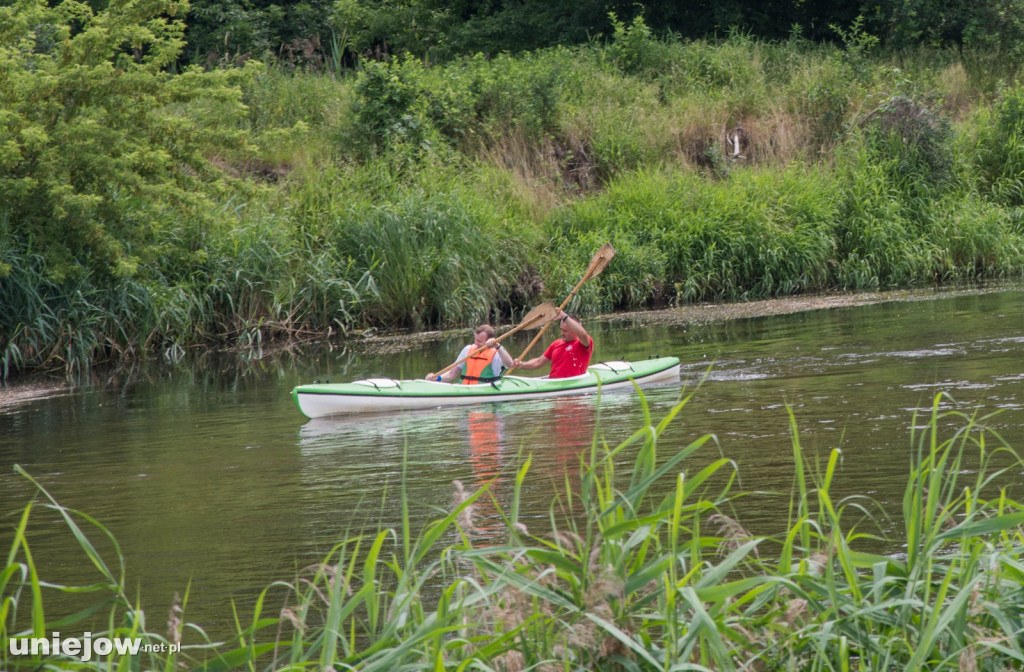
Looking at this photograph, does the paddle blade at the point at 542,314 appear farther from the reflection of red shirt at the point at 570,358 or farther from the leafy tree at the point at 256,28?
the leafy tree at the point at 256,28

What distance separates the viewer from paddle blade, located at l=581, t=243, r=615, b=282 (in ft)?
41.3

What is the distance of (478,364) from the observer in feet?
35.2

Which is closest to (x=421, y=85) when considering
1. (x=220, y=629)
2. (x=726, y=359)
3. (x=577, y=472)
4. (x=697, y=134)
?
(x=697, y=134)

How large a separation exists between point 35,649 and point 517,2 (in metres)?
26.3

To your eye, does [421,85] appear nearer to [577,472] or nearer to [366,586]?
[577,472]

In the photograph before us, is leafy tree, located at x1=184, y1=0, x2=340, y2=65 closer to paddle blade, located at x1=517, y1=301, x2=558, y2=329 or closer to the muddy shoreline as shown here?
the muddy shoreline

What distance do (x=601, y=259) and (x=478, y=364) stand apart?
2.94 meters

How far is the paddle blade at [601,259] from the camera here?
41.3 feet

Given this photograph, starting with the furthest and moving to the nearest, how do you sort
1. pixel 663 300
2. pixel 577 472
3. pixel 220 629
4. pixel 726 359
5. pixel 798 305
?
pixel 663 300 < pixel 798 305 < pixel 726 359 < pixel 577 472 < pixel 220 629

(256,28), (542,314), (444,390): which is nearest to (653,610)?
(444,390)

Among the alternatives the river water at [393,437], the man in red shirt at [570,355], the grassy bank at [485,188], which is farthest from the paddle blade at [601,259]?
the grassy bank at [485,188]

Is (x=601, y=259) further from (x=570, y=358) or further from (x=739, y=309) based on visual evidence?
(x=739, y=309)

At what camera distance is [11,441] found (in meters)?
9.41

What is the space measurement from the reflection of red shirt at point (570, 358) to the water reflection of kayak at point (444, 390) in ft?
0.62
